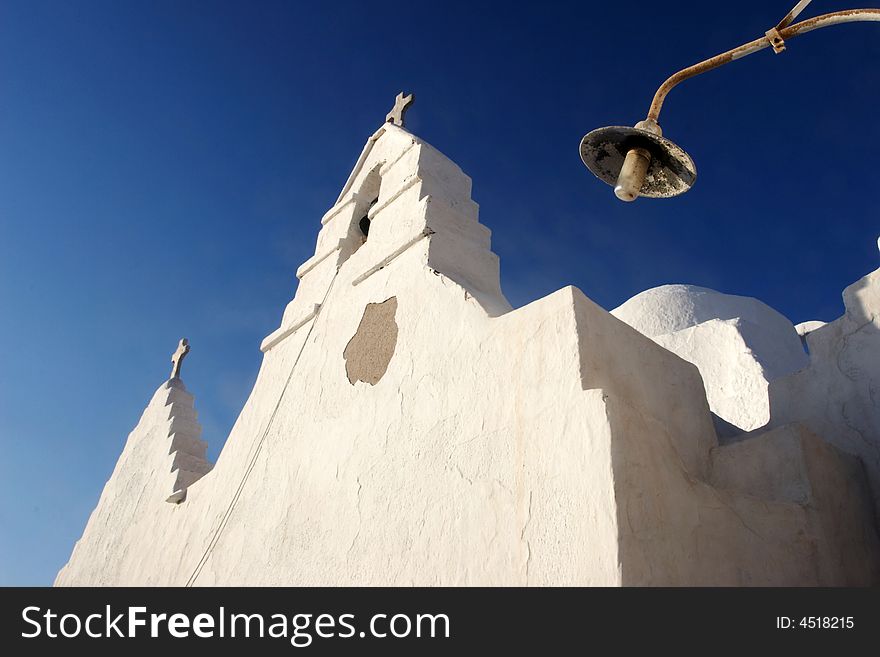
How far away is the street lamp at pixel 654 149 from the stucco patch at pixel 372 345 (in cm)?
197

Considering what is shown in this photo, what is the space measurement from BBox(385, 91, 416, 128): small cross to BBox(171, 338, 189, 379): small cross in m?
3.52

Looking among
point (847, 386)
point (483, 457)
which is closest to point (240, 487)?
point (483, 457)

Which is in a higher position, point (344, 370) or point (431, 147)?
point (431, 147)

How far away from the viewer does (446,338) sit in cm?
477

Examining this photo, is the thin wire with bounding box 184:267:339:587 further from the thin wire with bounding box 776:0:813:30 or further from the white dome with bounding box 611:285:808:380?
the white dome with bounding box 611:285:808:380

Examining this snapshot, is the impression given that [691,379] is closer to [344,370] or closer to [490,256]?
[490,256]

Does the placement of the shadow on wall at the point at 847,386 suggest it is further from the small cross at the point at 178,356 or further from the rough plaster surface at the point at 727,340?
the small cross at the point at 178,356

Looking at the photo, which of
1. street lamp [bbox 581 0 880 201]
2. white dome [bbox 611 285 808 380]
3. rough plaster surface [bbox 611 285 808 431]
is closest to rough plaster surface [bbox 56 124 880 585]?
street lamp [bbox 581 0 880 201]

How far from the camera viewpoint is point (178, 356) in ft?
29.7

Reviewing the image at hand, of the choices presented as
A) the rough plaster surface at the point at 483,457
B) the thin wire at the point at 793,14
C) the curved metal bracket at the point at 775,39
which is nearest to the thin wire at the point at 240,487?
the rough plaster surface at the point at 483,457

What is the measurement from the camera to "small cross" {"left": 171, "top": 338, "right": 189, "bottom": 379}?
888 centimetres

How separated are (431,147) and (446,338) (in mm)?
2749

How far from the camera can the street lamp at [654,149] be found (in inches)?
141
